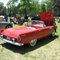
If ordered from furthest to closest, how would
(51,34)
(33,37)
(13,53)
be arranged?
(51,34), (33,37), (13,53)

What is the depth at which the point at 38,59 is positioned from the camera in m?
6.44

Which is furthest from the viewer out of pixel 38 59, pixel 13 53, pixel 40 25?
pixel 40 25

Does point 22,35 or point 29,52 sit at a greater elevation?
point 22,35

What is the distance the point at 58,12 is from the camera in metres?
62.8

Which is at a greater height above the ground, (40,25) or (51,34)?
(40,25)

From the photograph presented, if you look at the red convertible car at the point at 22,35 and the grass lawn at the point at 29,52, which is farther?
the red convertible car at the point at 22,35

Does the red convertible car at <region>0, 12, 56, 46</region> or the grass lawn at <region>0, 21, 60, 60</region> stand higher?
the red convertible car at <region>0, 12, 56, 46</region>

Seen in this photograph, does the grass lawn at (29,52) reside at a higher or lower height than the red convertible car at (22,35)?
lower

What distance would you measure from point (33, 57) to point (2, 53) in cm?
147

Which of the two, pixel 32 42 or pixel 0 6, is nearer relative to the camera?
pixel 32 42

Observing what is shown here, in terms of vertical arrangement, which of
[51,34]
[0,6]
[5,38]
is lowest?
[0,6]

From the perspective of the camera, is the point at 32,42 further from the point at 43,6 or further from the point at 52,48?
the point at 43,6

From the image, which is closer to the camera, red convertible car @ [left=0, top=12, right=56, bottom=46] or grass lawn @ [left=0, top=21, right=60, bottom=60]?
grass lawn @ [left=0, top=21, right=60, bottom=60]

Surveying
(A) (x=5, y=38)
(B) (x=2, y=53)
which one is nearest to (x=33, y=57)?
(B) (x=2, y=53)
